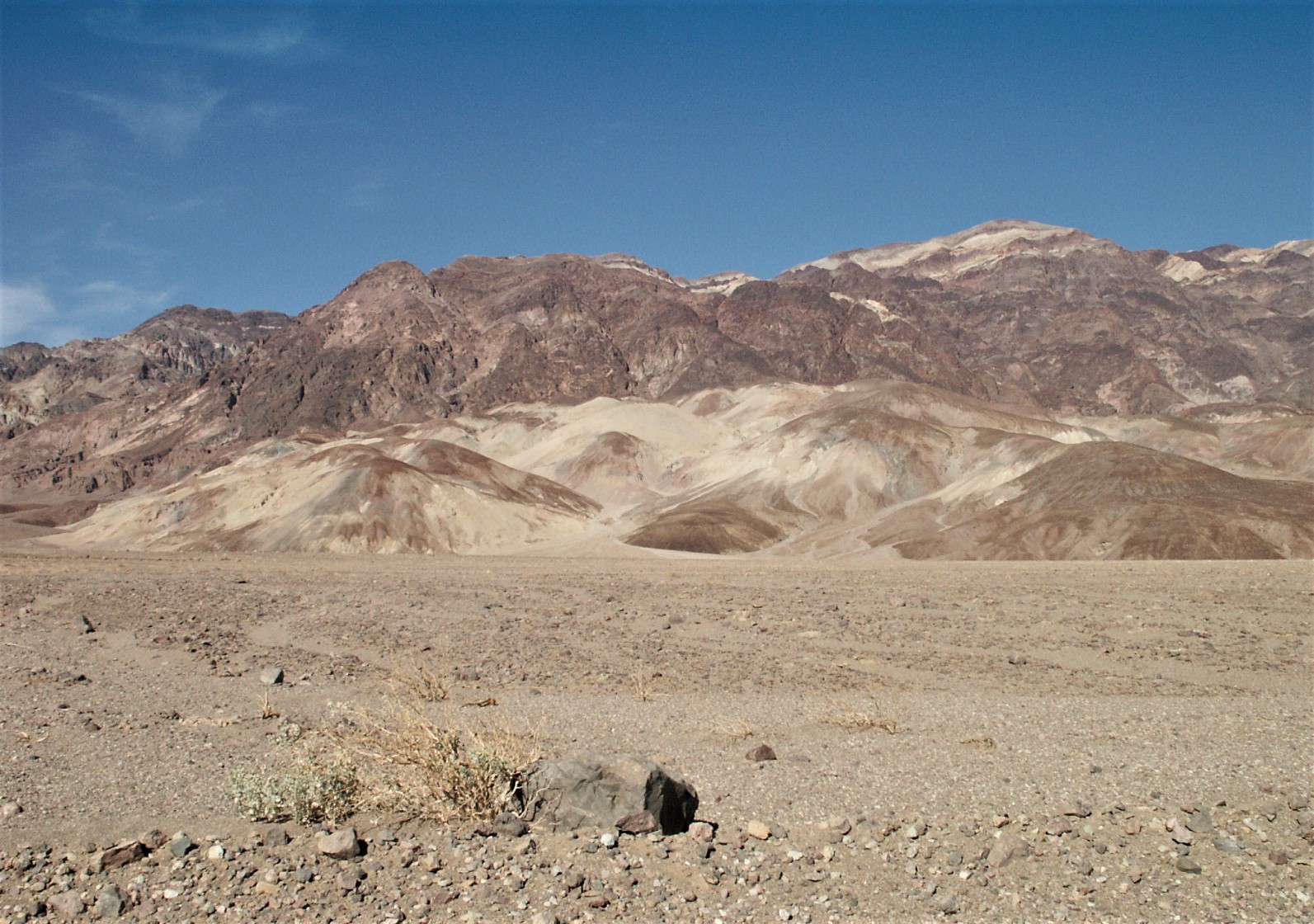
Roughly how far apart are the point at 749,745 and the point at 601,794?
126 inches

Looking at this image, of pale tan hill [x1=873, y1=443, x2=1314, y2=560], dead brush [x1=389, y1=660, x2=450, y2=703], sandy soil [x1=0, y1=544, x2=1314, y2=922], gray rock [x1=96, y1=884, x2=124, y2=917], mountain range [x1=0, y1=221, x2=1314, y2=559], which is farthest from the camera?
mountain range [x1=0, y1=221, x2=1314, y2=559]

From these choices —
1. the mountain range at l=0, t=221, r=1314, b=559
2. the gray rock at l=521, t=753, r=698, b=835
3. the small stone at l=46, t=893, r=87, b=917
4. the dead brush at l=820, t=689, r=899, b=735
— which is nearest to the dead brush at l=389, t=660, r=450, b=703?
the gray rock at l=521, t=753, r=698, b=835

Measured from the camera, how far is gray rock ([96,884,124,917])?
6691 millimetres

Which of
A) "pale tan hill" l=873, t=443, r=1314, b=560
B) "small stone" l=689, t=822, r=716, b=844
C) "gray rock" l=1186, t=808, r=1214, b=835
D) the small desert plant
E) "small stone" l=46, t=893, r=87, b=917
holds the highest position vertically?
"pale tan hill" l=873, t=443, r=1314, b=560

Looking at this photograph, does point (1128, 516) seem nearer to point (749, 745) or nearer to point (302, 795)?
point (749, 745)

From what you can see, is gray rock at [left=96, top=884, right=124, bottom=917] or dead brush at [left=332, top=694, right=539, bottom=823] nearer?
gray rock at [left=96, top=884, right=124, bottom=917]

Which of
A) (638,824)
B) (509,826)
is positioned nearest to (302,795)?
(509,826)

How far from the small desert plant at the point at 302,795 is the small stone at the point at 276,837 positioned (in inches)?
11.1

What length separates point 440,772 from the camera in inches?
328

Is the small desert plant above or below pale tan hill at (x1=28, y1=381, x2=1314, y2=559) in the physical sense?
below

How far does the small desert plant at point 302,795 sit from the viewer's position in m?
8.18

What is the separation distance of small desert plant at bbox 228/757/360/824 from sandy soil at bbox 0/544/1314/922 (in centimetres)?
22

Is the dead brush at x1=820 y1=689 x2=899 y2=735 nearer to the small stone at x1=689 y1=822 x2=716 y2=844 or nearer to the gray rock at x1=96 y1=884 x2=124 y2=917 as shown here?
the small stone at x1=689 y1=822 x2=716 y2=844

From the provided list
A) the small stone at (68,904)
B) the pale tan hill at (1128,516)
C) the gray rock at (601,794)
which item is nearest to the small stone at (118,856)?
the small stone at (68,904)
